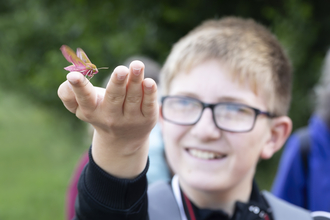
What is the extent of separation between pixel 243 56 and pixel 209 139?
545mm

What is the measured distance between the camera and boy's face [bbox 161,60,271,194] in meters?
1.69

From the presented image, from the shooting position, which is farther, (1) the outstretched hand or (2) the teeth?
(2) the teeth

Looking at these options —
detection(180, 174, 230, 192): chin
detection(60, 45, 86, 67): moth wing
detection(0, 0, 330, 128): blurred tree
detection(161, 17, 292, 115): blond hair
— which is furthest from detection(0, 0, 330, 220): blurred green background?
detection(60, 45, 86, 67): moth wing

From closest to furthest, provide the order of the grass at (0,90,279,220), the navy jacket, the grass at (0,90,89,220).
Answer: the navy jacket < the grass at (0,90,279,220) < the grass at (0,90,89,220)

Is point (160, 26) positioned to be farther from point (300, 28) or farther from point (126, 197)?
point (126, 197)

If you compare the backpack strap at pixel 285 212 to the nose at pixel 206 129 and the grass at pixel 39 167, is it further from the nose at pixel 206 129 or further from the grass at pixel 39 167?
the grass at pixel 39 167

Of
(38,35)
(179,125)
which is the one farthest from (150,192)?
(38,35)

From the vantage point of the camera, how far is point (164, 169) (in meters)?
2.50

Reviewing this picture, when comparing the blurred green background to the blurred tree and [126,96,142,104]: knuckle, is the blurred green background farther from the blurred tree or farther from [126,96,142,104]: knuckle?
[126,96,142,104]: knuckle

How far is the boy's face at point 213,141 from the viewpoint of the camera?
1.69 metres

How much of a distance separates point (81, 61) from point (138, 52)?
15.2 ft

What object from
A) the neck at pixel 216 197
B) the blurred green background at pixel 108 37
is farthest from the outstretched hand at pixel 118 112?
the blurred green background at pixel 108 37

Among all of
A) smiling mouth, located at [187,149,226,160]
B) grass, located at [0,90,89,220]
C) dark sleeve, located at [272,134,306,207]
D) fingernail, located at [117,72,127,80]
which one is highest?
fingernail, located at [117,72,127,80]

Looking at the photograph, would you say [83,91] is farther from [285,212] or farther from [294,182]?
[294,182]
